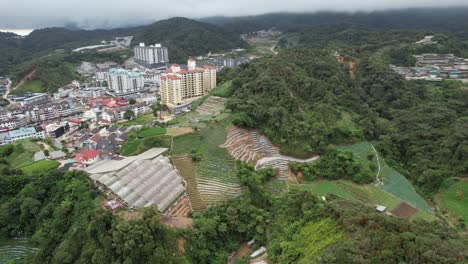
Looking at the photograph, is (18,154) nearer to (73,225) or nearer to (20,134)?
(20,134)

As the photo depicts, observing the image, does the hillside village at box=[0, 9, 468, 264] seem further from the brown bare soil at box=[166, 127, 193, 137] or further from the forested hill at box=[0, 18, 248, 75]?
the forested hill at box=[0, 18, 248, 75]

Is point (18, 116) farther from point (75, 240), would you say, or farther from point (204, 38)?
point (204, 38)

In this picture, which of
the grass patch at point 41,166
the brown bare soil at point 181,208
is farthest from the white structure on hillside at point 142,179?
the grass patch at point 41,166

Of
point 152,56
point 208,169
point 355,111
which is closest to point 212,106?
point 208,169

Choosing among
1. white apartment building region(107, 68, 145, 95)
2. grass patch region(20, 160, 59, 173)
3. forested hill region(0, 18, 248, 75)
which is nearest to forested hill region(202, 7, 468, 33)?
forested hill region(0, 18, 248, 75)

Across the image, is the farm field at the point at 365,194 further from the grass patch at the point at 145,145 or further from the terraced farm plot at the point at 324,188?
the grass patch at the point at 145,145

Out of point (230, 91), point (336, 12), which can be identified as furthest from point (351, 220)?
point (336, 12)
